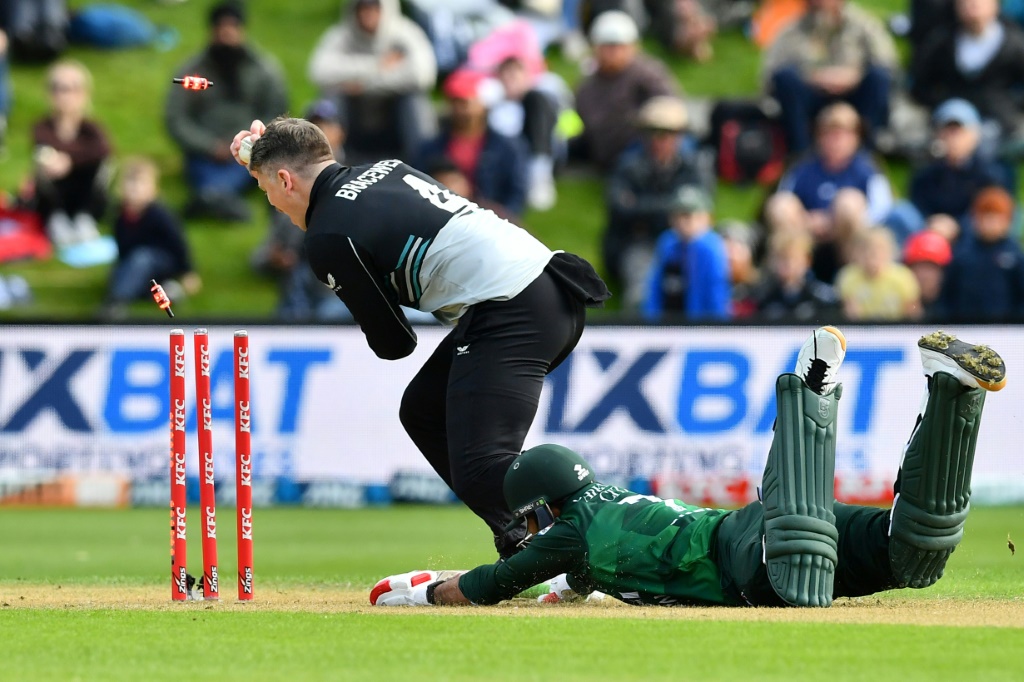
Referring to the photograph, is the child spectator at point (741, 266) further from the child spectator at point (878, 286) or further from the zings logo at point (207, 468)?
the zings logo at point (207, 468)

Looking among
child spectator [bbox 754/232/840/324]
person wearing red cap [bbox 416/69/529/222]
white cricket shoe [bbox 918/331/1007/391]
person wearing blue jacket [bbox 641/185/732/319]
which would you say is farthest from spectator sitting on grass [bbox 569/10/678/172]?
white cricket shoe [bbox 918/331/1007/391]

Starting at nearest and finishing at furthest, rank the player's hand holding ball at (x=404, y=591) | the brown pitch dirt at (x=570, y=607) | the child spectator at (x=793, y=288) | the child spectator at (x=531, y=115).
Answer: the brown pitch dirt at (x=570, y=607) → the player's hand holding ball at (x=404, y=591) → the child spectator at (x=793, y=288) → the child spectator at (x=531, y=115)

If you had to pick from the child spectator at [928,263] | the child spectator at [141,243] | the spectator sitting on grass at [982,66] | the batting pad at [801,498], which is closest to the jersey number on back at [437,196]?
the batting pad at [801,498]

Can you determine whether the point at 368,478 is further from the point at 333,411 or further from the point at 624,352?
the point at 624,352

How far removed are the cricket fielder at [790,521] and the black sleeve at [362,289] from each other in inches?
36.1

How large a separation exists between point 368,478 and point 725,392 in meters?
2.92

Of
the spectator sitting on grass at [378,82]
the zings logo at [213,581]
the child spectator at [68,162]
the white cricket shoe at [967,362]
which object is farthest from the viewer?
the spectator sitting on grass at [378,82]

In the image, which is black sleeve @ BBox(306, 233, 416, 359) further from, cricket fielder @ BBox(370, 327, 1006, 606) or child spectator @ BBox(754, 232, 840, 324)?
child spectator @ BBox(754, 232, 840, 324)

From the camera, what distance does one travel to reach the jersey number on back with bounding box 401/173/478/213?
6957 mm

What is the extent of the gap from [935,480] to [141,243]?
10858 millimetres

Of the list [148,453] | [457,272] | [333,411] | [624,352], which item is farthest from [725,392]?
[457,272]

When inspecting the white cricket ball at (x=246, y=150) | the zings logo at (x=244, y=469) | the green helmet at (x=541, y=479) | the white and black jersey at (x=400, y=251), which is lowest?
the zings logo at (x=244, y=469)

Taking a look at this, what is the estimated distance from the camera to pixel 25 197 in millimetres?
16656

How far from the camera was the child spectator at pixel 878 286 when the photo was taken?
13922 millimetres
